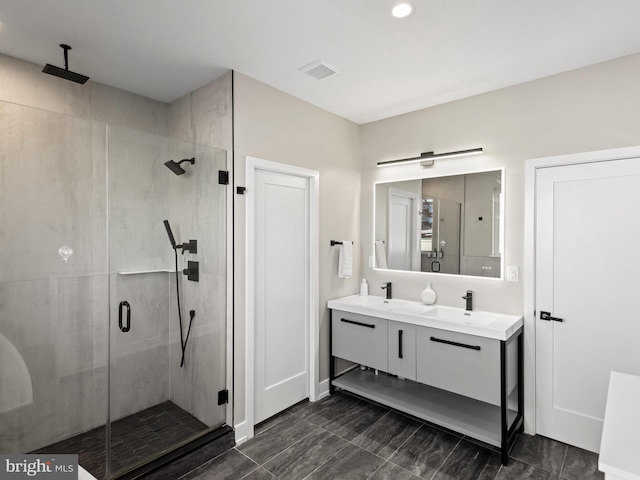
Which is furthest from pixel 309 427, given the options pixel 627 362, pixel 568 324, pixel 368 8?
pixel 368 8

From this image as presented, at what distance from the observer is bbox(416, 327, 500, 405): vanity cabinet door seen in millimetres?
2377

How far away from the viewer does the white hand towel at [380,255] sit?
3.62 m

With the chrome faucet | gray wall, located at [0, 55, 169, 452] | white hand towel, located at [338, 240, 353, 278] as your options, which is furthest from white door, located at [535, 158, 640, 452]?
gray wall, located at [0, 55, 169, 452]

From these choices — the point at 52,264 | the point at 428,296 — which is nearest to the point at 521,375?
the point at 428,296

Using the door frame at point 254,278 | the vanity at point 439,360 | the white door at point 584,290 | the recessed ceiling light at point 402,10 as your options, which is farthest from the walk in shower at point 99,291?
the white door at point 584,290

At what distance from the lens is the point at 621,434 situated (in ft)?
4.05

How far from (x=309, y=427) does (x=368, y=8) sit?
2.90 metres

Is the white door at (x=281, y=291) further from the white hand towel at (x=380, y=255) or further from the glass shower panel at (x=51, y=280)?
the glass shower panel at (x=51, y=280)

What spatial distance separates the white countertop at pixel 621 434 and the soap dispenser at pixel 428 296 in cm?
154

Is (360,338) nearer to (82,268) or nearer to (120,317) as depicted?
(120,317)

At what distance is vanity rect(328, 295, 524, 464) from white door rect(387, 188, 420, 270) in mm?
408

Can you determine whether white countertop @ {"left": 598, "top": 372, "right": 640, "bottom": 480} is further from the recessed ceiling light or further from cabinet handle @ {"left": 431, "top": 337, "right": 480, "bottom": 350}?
the recessed ceiling light

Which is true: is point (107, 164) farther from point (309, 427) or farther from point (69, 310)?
point (309, 427)

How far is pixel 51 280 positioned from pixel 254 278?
1.29 metres
